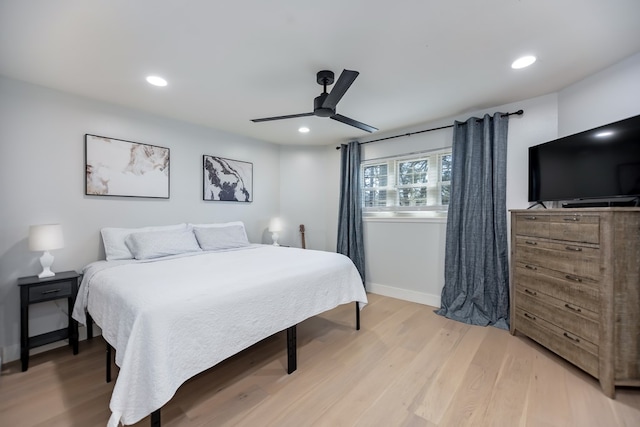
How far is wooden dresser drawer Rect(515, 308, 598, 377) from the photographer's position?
6.09 ft

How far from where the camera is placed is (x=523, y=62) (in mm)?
2057

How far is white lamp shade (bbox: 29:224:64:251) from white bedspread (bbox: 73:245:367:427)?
34 centimetres

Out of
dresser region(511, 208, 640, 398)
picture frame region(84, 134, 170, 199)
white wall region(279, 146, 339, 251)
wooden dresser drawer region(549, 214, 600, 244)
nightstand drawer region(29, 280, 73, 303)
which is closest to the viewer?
dresser region(511, 208, 640, 398)

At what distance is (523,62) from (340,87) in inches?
59.0

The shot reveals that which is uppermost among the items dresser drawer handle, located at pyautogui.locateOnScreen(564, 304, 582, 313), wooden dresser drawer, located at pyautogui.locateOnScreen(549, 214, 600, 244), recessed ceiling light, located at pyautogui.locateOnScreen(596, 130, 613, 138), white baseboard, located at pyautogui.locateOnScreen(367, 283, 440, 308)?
recessed ceiling light, located at pyautogui.locateOnScreen(596, 130, 613, 138)

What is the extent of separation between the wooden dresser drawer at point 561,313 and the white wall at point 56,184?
3832 millimetres

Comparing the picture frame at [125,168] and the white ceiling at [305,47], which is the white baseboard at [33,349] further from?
the white ceiling at [305,47]

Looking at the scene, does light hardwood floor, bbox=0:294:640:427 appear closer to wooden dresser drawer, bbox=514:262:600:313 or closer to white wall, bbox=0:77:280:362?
wooden dresser drawer, bbox=514:262:600:313

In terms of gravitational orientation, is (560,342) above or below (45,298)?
below

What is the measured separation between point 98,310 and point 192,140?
90.8 inches

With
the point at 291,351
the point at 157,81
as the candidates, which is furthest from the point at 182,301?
the point at 157,81

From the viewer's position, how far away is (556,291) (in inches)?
84.1

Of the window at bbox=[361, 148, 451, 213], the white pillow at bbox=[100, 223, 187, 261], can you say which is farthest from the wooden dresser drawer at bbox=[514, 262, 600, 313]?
the white pillow at bbox=[100, 223, 187, 261]

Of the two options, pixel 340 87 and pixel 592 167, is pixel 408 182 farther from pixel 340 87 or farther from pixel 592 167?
pixel 340 87
